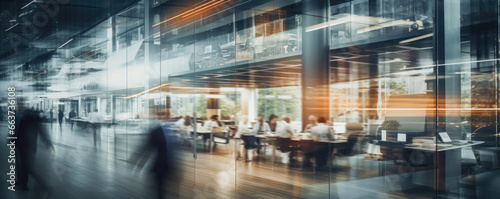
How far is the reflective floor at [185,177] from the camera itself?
214 inches

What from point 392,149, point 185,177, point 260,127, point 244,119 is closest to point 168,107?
point 185,177

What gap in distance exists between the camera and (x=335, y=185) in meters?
6.83

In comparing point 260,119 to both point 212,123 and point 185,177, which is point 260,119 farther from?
point 185,177

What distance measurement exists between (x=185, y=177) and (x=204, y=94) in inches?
66.9

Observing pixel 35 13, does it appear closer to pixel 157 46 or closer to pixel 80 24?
pixel 80 24

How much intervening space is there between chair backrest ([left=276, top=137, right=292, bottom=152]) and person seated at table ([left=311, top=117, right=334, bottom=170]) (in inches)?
24.8

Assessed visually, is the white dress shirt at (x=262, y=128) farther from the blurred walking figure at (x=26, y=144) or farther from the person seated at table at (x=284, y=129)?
the blurred walking figure at (x=26, y=144)

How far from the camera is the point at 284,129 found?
318 inches

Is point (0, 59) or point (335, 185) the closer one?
point (0, 59)

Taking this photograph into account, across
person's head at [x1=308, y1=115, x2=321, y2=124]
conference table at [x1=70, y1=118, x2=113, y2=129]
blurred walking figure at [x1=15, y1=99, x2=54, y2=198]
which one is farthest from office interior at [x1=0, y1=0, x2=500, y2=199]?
blurred walking figure at [x1=15, y1=99, x2=54, y2=198]

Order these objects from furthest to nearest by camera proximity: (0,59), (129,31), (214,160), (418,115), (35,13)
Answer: (418,115) < (214,160) < (129,31) < (35,13) < (0,59)

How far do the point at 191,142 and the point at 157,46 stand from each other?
2613 millimetres

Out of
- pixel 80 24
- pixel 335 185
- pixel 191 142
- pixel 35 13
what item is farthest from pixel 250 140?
pixel 35 13

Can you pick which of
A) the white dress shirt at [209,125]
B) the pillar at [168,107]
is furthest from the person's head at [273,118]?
the pillar at [168,107]
